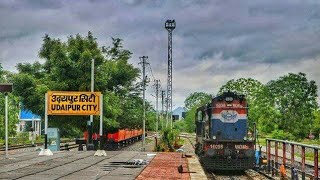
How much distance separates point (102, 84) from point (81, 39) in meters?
4.13

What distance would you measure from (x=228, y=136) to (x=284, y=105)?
72.9 metres

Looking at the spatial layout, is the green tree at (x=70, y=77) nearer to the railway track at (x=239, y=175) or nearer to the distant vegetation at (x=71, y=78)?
the distant vegetation at (x=71, y=78)

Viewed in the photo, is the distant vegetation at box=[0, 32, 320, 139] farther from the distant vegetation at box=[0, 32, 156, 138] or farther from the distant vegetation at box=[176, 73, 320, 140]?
the distant vegetation at box=[176, 73, 320, 140]

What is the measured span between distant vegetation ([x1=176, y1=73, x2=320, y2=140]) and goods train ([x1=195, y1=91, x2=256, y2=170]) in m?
48.3

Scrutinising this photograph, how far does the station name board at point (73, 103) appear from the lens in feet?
92.5

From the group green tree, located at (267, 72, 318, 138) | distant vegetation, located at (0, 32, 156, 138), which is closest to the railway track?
distant vegetation, located at (0, 32, 156, 138)

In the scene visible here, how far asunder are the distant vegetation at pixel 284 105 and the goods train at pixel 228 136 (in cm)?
4830

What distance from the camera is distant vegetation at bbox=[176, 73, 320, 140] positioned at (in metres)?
84.7

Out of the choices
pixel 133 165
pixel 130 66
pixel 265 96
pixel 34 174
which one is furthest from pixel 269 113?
pixel 34 174

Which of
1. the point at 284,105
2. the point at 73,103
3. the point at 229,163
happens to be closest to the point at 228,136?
the point at 229,163

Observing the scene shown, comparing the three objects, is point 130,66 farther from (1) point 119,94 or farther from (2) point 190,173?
(2) point 190,173

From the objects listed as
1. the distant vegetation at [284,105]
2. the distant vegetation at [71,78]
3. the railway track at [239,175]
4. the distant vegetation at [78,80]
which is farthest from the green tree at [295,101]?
the railway track at [239,175]

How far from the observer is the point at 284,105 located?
97625mm

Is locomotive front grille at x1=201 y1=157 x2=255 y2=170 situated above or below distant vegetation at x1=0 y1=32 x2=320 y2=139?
below
